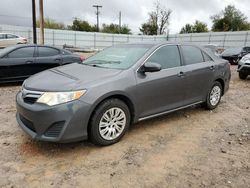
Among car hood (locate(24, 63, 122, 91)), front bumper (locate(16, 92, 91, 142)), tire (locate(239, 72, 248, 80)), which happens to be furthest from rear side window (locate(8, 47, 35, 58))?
tire (locate(239, 72, 248, 80))

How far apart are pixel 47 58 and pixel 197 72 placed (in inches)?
200

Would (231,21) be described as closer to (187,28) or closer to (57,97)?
(187,28)

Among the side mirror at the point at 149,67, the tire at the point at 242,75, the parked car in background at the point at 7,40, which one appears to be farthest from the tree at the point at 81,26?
the side mirror at the point at 149,67

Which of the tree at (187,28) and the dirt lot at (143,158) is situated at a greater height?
the tree at (187,28)

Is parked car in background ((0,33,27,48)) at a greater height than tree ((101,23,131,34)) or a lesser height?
lesser

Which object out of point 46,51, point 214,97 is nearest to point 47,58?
point 46,51

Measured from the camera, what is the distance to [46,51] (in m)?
8.43

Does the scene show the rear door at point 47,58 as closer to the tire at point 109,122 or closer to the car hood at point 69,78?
the car hood at point 69,78

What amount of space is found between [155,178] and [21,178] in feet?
5.05

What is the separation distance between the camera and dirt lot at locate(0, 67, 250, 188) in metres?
3.01

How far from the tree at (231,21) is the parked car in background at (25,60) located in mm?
50957

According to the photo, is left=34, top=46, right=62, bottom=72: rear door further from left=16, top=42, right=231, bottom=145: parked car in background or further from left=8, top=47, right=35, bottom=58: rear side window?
left=16, top=42, right=231, bottom=145: parked car in background

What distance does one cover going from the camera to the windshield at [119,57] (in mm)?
4273

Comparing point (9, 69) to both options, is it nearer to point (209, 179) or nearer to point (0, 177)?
point (0, 177)
